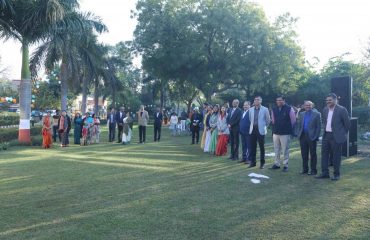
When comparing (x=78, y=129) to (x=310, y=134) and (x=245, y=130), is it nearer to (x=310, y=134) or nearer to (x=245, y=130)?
(x=245, y=130)

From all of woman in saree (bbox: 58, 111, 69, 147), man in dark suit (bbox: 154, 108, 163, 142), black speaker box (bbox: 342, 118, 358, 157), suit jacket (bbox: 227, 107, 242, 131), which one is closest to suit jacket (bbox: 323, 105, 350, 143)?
suit jacket (bbox: 227, 107, 242, 131)

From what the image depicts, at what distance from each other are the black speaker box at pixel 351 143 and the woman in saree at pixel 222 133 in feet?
13.2

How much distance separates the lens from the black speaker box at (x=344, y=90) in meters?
12.8

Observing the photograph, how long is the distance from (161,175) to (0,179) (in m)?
3.66

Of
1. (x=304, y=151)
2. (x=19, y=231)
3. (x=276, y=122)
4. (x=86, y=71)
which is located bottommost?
(x=19, y=231)

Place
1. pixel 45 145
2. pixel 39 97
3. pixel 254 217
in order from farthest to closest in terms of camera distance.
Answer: pixel 39 97 → pixel 45 145 → pixel 254 217

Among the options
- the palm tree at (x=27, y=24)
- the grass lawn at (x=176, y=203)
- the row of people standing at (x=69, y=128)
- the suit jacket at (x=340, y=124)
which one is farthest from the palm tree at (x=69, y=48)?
the suit jacket at (x=340, y=124)

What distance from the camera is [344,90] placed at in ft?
42.5

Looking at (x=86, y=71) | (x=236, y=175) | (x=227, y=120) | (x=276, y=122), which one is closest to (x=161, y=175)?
(x=236, y=175)

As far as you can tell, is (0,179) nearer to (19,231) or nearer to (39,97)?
(19,231)

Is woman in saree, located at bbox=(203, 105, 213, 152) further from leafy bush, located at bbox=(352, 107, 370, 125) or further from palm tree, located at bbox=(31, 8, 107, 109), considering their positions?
leafy bush, located at bbox=(352, 107, 370, 125)

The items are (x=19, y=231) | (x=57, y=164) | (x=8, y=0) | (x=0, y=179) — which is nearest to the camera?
(x=19, y=231)

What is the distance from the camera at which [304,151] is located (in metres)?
10.0

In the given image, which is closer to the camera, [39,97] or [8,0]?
[8,0]
